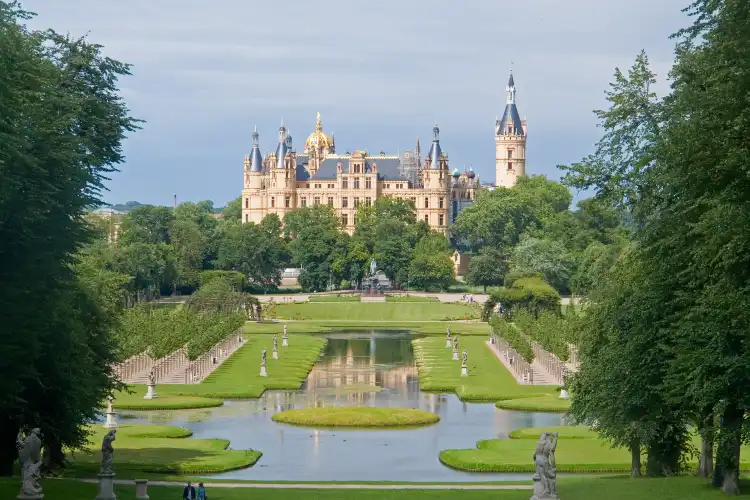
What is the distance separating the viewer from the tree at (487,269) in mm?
160625

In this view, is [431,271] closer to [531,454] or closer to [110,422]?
[110,422]

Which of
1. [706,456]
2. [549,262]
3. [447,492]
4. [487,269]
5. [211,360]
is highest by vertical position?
[549,262]

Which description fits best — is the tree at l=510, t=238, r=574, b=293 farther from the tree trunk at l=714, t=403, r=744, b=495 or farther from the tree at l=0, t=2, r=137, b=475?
the tree trunk at l=714, t=403, r=744, b=495

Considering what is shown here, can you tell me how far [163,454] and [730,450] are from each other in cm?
1947

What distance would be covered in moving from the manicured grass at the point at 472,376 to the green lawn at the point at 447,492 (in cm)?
2593

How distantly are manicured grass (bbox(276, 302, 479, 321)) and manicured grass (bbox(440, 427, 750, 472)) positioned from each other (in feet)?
249

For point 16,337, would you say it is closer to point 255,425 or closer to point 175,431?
point 175,431

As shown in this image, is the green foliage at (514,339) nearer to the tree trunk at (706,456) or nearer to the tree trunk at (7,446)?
the tree trunk at (706,456)

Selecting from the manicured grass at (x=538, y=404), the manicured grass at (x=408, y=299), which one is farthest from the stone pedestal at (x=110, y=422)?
the manicured grass at (x=408, y=299)

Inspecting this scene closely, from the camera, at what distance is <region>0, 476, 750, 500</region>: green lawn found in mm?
32688


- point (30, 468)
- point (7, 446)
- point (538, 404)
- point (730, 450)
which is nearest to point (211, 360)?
point (538, 404)

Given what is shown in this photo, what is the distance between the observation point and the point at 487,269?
160625 mm

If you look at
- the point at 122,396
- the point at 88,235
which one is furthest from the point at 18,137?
the point at 122,396

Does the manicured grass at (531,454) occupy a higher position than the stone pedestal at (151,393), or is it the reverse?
the stone pedestal at (151,393)
